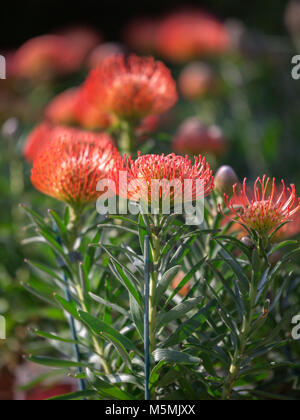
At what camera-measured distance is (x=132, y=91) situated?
1.63 ft

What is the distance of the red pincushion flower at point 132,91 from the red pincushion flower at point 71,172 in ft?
0.36

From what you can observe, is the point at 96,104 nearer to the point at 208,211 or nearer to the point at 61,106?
the point at 208,211

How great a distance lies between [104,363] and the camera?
1.33 ft

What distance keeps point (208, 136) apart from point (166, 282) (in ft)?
1.36

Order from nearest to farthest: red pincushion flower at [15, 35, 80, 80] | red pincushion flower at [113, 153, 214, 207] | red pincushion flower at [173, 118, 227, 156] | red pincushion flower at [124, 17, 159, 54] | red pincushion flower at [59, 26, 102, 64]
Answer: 1. red pincushion flower at [113, 153, 214, 207]
2. red pincushion flower at [173, 118, 227, 156]
3. red pincushion flower at [15, 35, 80, 80]
4. red pincushion flower at [59, 26, 102, 64]
5. red pincushion flower at [124, 17, 159, 54]

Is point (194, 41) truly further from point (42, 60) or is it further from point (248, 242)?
point (248, 242)

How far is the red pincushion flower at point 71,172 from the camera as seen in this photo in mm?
391

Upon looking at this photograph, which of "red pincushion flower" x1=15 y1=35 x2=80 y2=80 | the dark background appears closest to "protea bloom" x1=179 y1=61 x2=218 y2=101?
"red pincushion flower" x1=15 y1=35 x2=80 y2=80

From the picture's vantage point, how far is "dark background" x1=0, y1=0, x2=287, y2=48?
8.16ft

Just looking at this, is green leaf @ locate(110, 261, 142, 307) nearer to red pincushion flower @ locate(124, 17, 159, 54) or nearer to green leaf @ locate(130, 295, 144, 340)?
green leaf @ locate(130, 295, 144, 340)

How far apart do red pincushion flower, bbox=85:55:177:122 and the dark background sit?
6.87ft

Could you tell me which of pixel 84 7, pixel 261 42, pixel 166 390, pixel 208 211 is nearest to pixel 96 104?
pixel 208 211

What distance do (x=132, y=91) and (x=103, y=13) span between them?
257cm

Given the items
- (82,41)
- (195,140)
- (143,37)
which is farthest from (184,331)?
(143,37)
